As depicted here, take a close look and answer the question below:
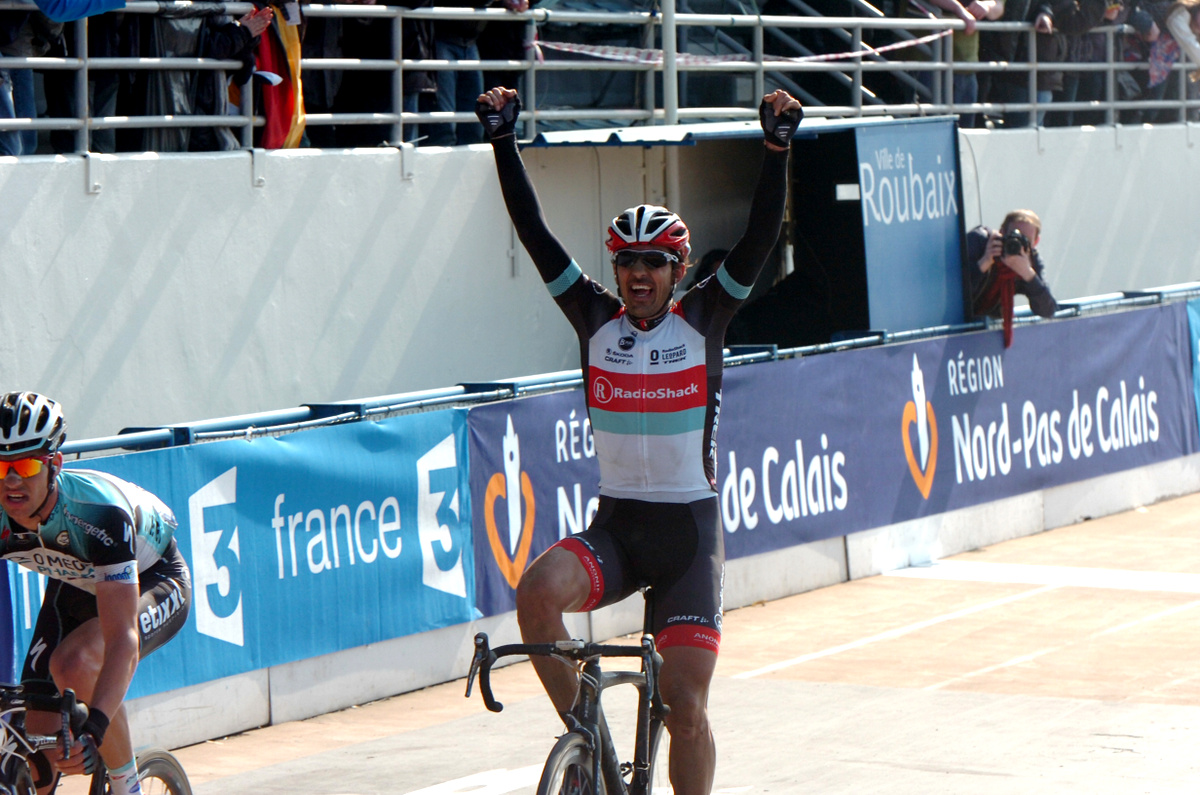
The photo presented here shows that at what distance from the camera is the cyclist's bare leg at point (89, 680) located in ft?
17.9

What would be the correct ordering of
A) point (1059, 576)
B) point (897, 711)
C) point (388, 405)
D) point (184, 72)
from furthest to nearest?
point (1059, 576) < point (184, 72) < point (388, 405) < point (897, 711)

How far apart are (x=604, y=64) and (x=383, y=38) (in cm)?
267

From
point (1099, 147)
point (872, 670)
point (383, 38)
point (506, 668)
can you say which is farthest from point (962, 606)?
point (1099, 147)

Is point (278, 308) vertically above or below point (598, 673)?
above

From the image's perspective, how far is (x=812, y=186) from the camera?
606 inches

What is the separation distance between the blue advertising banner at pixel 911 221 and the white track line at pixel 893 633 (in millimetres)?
3072

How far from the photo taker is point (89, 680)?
18.0ft

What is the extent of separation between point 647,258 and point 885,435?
750 centimetres

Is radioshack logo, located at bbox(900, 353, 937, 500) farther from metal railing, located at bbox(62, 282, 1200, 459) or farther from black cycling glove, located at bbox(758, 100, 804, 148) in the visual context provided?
black cycling glove, located at bbox(758, 100, 804, 148)

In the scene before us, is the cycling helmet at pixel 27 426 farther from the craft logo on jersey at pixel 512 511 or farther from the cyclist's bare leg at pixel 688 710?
the craft logo on jersey at pixel 512 511

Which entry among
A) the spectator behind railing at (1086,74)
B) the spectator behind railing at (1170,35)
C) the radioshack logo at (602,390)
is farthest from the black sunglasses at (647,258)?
the spectator behind railing at (1170,35)

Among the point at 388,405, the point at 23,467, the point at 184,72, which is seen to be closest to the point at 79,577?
the point at 23,467

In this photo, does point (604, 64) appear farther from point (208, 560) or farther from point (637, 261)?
point (637, 261)

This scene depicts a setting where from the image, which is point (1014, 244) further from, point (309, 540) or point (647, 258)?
point (647, 258)
